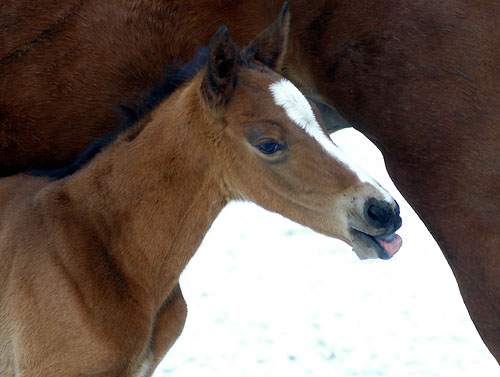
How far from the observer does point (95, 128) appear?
10.3 feet

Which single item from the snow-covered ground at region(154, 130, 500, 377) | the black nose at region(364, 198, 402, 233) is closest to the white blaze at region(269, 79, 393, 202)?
the black nose at region(364, 198, 402, 233)

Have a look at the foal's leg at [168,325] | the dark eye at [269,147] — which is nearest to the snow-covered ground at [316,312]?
the foal's leg at [168,325]

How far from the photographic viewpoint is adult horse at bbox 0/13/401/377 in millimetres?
2467

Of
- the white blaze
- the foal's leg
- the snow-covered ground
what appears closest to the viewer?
the white blaze

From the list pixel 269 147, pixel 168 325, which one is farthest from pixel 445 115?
pixel 168 325

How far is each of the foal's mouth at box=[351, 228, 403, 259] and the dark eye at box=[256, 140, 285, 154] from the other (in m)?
0.35

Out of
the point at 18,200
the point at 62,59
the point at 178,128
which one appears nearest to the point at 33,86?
the point at 62,59

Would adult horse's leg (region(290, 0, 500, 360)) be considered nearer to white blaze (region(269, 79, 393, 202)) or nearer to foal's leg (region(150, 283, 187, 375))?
white blaze (region(269, 79, 393, 202))

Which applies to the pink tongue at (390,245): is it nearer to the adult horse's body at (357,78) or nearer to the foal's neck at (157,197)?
the adult horse's body at (357,78)

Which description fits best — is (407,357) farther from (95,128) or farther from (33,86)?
(33,86)

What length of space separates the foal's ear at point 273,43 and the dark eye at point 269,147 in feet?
1.27

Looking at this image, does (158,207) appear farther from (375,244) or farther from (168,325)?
(375,244)

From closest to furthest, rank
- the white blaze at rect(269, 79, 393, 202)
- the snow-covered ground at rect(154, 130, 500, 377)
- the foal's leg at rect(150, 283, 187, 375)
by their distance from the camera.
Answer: the white blaze at rect(269, 79, 393, 202), the foal's leg at rect(150, 283, 187, 375), the snow-covered ground at rect(154, 130, 500, 377)

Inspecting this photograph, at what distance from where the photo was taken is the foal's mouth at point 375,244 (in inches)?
94.7
